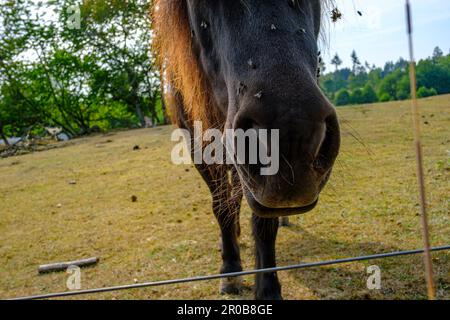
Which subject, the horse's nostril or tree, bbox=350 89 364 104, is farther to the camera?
tree, bbox=350 89 364 104

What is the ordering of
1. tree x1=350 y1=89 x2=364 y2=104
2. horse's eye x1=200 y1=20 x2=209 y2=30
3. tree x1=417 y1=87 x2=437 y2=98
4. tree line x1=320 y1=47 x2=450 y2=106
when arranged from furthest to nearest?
1. tree x1=350 y1=89 x2=364 y2=104
2. tree x1=417 y1=87 x2=437 y2=98
3. tree line x1=320 y1=47 x2=450 y2=106
4. horse's eye x1=200 y1=20 x2=209 y2=30

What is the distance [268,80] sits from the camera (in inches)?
57.2

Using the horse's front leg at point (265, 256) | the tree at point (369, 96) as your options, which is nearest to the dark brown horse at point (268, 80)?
the horse's front leg at point (265, 256)

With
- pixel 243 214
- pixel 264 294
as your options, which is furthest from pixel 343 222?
pixel 264 294

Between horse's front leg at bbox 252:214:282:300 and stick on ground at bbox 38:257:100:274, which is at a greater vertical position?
horse's front leg at bbox 252:214:282:300

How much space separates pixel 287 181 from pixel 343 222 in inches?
122

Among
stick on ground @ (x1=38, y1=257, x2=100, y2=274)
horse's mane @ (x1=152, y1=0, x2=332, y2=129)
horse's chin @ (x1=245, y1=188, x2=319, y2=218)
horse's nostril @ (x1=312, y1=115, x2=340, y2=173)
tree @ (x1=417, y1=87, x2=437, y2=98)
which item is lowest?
stick on ground @ (x1=38, y1=257, x2=100, y2=274)

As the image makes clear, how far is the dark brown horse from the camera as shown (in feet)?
4.51

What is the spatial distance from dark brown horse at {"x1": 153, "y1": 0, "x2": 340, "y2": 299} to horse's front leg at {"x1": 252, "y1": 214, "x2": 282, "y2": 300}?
599 millimetres

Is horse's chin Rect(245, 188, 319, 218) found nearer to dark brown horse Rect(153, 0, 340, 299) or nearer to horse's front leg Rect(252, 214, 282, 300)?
dark brown horse Rect(153, 0, 340, 299)

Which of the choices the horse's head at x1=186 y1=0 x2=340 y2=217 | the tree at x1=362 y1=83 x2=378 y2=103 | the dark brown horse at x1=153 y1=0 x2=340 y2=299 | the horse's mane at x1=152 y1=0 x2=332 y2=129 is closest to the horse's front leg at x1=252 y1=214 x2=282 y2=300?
the dark brown horse at x1=153 y1=0 x2=340 y2=299

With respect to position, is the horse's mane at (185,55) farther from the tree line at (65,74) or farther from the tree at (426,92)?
the tree at (426,92)

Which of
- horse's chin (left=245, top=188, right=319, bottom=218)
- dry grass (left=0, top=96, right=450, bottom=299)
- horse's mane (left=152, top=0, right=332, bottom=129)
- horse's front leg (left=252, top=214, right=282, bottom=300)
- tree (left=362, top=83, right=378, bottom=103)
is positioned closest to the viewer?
horse's chin (left=245, top=188, right=319, bottom=218)

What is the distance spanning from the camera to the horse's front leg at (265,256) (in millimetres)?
2805
